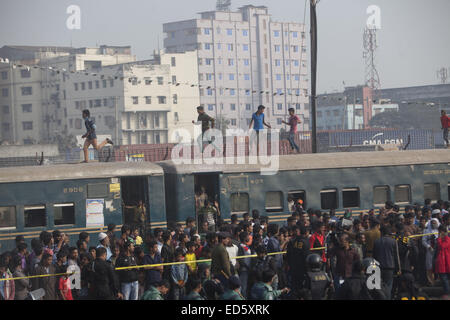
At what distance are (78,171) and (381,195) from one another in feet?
30.4

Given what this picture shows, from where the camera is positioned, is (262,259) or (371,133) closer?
(262,259)

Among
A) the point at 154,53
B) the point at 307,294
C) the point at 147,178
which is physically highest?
the point at 154,53

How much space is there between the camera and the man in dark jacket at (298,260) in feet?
44.9

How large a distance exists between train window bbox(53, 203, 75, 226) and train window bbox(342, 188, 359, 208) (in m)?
8.11

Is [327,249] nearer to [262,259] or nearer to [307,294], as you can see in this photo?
[262,259]

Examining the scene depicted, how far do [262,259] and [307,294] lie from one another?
2.24 metres

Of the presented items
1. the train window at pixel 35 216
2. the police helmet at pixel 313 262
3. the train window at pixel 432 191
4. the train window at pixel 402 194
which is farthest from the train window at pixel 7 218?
the train window at pixel 432 191

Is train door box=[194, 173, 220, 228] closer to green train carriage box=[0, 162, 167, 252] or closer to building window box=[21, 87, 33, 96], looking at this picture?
green train carriage box=[0, 162, 167, 252]

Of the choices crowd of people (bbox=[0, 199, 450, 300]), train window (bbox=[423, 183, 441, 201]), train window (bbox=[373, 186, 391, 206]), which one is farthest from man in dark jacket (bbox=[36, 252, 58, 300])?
train window (bbox=[423, 183, 441, 201])

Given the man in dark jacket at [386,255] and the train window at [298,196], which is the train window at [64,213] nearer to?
the train window at [298,196]

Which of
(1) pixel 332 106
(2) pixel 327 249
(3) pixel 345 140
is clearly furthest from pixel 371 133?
(1) pixel 332 106

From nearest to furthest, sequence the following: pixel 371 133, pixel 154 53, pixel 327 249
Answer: pixel 327 249, pixel 371 133, pixel 154 53

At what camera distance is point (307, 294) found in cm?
1138
